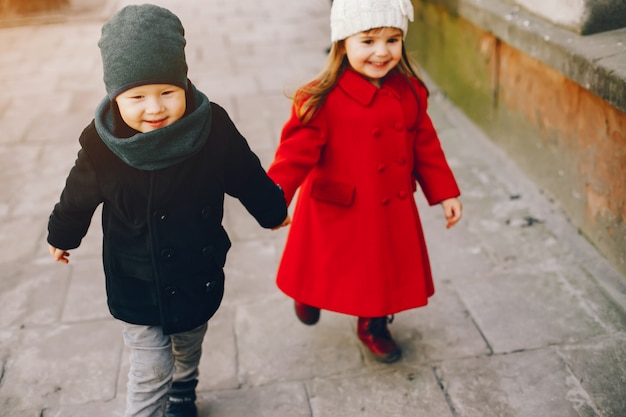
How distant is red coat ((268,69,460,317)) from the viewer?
248 cm

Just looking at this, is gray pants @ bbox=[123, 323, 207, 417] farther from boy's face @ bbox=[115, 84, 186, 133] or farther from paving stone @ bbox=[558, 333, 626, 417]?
paving stone @ bbox=[558, 333, 626, 417]

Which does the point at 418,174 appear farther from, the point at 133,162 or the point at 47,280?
the point at 47,280

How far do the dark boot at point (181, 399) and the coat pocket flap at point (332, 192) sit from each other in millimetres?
782

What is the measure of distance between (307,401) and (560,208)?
187 cm

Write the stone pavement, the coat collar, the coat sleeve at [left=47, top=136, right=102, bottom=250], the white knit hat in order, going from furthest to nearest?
the stone pavement → the coat collar → the white knit hat → the coat sleeve at [left=47, top=136, right=102, bottom=250]

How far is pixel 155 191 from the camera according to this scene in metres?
2.02

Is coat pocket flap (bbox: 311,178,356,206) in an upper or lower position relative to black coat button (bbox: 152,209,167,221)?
lower

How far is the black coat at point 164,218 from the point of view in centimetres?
201

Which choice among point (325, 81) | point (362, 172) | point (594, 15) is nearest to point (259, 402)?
point (362, 172)

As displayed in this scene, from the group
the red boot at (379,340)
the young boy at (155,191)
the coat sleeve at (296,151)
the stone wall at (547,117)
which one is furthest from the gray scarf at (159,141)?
the stone wall at (547,117)

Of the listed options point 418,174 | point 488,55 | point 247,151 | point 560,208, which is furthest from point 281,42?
point 247,151

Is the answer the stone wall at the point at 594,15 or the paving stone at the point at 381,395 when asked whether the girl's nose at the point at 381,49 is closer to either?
the paving stone at the point at 381,395

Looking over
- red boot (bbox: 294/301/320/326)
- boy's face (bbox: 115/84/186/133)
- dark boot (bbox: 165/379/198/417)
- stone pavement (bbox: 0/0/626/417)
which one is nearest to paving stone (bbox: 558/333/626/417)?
stone pavement (bbox: 0/0/626/417)

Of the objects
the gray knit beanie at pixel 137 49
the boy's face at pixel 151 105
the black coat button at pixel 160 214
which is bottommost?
the black coat button at pixel 160 214
